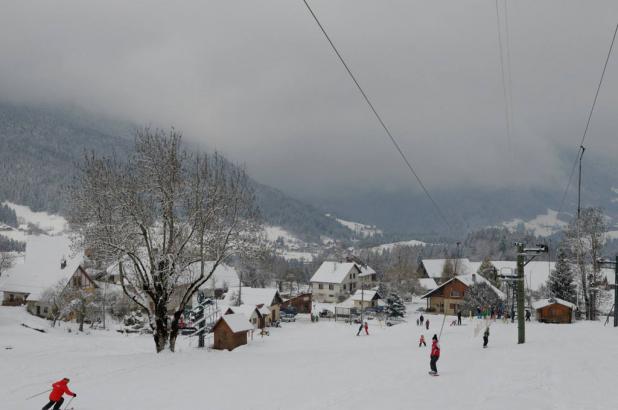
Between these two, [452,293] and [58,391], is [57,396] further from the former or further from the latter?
[452,293]

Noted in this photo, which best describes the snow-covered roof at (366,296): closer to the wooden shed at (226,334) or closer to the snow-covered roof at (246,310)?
the snow-covered roof at (246,310)

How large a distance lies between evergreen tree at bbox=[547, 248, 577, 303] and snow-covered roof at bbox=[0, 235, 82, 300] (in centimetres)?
7828

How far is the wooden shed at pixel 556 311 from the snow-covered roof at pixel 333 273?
5549 centimetres

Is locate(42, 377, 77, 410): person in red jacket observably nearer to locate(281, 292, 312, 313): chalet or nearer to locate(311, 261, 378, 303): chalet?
locate(281, 292, 312, 313): chalet

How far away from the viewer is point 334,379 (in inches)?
715

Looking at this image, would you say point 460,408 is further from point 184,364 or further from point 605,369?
point 184,364

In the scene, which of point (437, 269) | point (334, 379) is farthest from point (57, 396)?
point (437, 269)

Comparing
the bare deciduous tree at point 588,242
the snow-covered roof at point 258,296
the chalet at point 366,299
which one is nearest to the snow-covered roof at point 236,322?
the snow-covered roof at point 258,296

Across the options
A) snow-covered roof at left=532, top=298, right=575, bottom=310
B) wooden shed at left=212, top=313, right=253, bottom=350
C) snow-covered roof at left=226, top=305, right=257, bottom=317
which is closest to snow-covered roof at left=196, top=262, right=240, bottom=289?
snow-covered roof at left=226, top=305, right=257, bottom=317

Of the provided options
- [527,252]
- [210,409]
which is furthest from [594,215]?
[210,409]

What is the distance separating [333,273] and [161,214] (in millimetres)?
88173

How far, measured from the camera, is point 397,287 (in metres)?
105

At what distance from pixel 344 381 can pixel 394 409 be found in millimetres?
4620

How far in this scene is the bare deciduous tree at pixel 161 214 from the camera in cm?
2395
